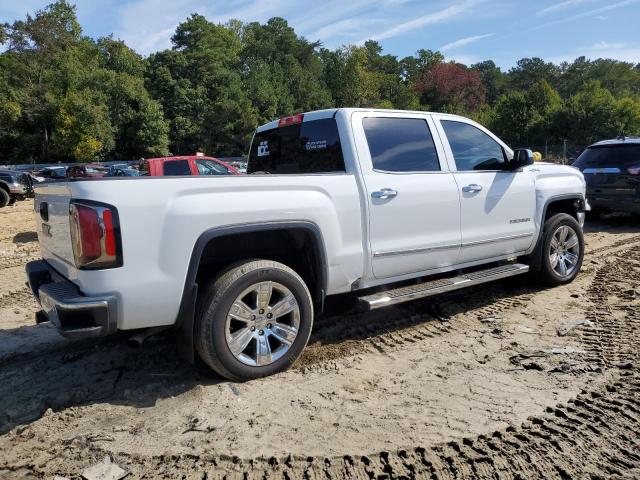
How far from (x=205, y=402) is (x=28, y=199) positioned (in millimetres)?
18919

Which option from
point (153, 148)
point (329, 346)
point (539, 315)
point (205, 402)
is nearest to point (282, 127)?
point (329, 346)

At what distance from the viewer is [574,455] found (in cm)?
271

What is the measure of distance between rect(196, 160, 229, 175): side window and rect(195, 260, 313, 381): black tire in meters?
10.4

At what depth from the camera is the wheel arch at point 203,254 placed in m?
3.29

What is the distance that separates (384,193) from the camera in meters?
4.08

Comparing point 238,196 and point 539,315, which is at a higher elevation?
point 238,196

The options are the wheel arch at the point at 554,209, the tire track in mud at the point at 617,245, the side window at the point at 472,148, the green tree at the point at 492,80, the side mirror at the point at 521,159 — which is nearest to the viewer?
the side window at the point at 472,148

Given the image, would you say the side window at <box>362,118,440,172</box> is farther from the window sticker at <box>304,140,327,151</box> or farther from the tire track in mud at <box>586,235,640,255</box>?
the tire track in mud at <box>586,235,640,255</box>

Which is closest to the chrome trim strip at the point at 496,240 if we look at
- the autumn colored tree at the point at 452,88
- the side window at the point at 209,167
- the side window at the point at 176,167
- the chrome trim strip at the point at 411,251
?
the chrome trim strip at the point at 411,251

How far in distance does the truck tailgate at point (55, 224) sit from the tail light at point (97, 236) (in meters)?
0.22

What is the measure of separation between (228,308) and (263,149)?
88.3 inches

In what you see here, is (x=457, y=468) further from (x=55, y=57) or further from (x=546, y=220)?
(x=55, y=57)

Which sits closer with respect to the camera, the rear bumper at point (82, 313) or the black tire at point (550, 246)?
the rear bumper at point (82, 313)

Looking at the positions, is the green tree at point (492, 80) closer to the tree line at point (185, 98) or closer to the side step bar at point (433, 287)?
the tree line at point (185, 98)
